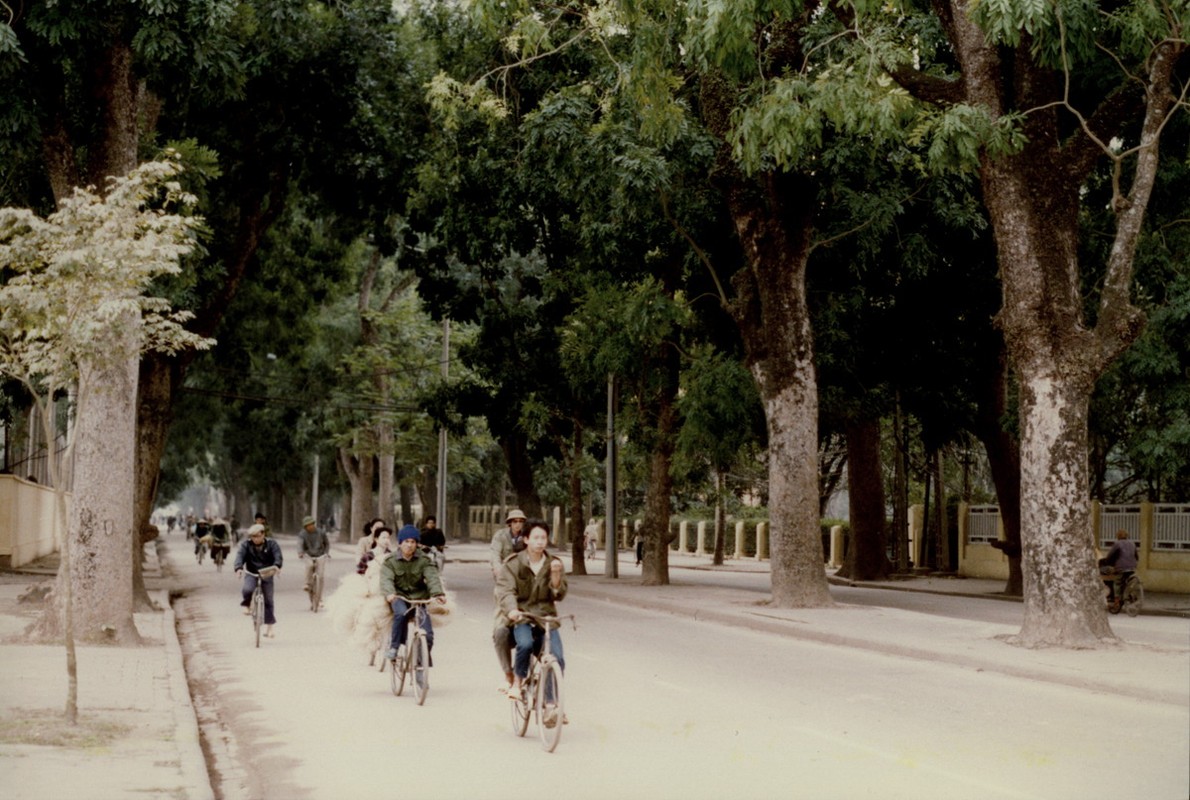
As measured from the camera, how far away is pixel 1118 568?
992 inches

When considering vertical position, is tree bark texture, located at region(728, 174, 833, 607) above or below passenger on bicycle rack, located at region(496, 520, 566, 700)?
above

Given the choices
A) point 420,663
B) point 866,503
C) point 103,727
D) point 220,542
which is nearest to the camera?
point 103,727

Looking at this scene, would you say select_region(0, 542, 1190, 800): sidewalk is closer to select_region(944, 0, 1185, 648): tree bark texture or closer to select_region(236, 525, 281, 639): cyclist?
select_region(944, 0, 1185, 648): tree bark texture

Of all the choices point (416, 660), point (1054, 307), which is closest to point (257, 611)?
point (416, 660)

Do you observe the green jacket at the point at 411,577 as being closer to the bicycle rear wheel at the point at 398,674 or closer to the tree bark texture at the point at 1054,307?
the bicycle rear wheel at the point at 398,674

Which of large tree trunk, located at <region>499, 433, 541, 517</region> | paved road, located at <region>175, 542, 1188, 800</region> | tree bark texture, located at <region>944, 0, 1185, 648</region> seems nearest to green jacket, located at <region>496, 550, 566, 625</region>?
paved road, located at <region>175, 542, 1188, 800</region>

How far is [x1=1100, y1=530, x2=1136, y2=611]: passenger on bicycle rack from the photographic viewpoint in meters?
25.0

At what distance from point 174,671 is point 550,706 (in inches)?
247

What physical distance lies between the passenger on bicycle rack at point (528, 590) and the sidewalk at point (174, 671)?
231cm

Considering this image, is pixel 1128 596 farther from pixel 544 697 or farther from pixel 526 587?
pixel 544 697

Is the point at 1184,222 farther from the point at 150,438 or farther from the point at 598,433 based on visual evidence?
the point at 150,438

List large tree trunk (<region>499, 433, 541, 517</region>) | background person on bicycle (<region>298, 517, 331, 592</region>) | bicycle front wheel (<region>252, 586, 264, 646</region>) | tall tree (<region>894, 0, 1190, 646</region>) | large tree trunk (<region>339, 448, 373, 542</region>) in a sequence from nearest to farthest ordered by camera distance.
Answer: tall tree (<region>894, 0, 1190, 646</region>) < bicycle front wheel (<region>252, 586, 264, 646</region>) < background person on bicycle (<region>298, 517, 331, 592</region>) < large tree trunk (<region>499, 433, 541, 517</region>) < large tree trunk (<region>339, 448, 373, 542</region>)

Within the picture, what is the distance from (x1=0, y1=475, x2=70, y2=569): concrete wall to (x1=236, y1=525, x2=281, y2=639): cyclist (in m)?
20.1

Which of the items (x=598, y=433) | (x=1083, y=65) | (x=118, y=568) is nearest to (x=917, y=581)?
(x=598, y=433)
